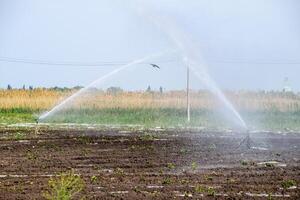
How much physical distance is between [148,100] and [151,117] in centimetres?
358

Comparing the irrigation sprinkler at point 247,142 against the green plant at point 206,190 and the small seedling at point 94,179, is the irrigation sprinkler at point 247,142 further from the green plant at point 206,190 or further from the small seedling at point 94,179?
the green plant at point 206,190

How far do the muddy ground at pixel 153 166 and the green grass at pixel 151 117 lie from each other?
40.6 feet

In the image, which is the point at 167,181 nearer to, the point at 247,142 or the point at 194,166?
the point at 194,166

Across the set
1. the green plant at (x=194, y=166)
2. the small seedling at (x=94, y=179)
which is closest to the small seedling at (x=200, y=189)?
the small seedling at (x=94, y=179)

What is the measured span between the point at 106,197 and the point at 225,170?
13.8 feet

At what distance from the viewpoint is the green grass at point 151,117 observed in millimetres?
34625

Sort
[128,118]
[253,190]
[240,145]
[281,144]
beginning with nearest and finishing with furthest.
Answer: [253,190]
[240,145]
[281,144]
[128,118]

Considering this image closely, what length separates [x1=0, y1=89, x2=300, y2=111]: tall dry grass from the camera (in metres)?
39.6

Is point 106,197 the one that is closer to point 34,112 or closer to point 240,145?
point 240,145

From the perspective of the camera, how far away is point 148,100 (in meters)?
40.8

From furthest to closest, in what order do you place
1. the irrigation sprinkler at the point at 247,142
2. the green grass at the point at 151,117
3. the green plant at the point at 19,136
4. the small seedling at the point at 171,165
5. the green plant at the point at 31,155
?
Answer: the green grass at the point at 151,117, the green plant at the point at 19,136, the irrigation sprinkler at the point at 247,142, the green plant at the point at 31,155, the small seedling at the point at 171,165

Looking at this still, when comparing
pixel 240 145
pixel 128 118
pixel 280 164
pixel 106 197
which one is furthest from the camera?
pixel 128 118

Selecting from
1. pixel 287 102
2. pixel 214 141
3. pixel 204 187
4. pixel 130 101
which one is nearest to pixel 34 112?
pixel 130 101

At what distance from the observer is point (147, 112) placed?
39.2 m
